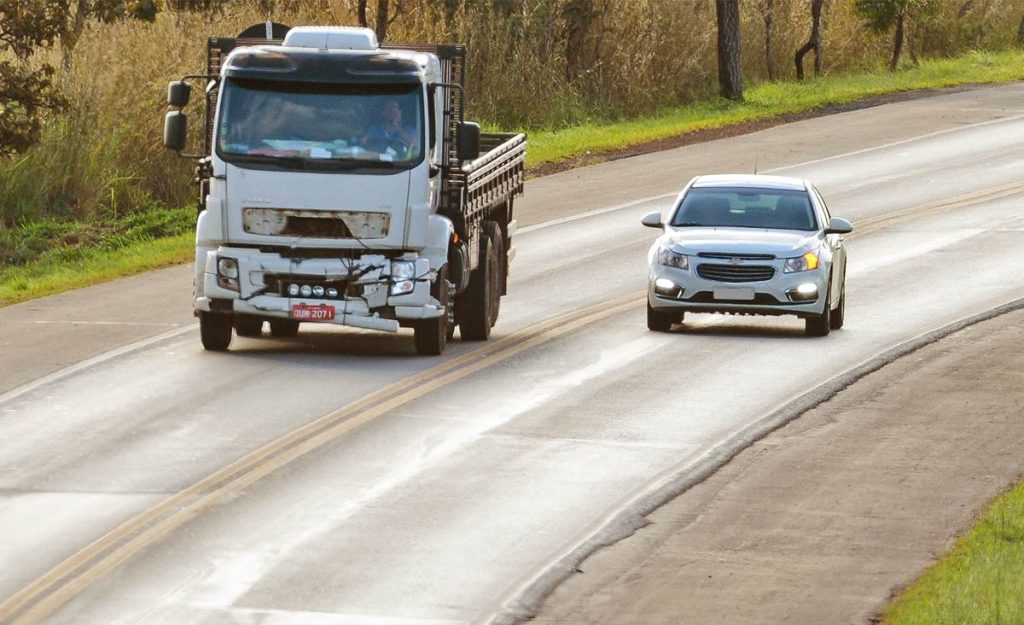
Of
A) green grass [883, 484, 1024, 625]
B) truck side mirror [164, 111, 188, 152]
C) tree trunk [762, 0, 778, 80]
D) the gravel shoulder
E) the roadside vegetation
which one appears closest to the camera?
green grass [883, 484, 1024, 625]

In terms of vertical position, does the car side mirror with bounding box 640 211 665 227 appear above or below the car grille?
above

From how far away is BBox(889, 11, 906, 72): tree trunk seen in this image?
5353 centimetres

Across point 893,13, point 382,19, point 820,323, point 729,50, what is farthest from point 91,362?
point 893,13

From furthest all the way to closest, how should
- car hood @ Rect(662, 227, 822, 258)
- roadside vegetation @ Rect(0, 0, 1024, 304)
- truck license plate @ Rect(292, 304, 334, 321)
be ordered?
roadside vegetation @ Rect(0, 0, 1024, 304) < car hood @ Rect(662, 227, 822, 258) < truck license plate @ Rect(292, 304, 334, 321)

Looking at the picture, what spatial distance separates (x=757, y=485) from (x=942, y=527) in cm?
163

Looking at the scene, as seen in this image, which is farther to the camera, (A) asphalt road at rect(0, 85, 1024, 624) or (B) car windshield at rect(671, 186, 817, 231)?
(B) car windshield at rect(671, 186, 817, 231)

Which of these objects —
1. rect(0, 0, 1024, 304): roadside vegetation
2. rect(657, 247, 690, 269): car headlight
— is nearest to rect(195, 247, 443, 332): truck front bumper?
rect(657, 247, 690, 269): car headlight

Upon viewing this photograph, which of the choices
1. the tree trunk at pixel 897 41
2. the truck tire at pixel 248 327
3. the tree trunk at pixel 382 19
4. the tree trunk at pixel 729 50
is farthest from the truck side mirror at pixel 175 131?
the tree trunk at pixel 897 41

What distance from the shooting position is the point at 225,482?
14320 mm

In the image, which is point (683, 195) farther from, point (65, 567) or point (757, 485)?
point (65, 567)

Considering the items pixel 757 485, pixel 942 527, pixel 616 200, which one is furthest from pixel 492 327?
pixel 616 200

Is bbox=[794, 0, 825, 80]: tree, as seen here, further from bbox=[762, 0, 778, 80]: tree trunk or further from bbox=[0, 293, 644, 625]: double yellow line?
bbox=[0, 293, 644, 625]: double yellow line

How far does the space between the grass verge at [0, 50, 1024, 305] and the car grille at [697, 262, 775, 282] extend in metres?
8.60

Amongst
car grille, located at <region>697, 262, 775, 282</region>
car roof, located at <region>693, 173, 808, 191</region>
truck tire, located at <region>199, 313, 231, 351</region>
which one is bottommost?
truck tire, located at <region>199, 313, 231, 351</region>
